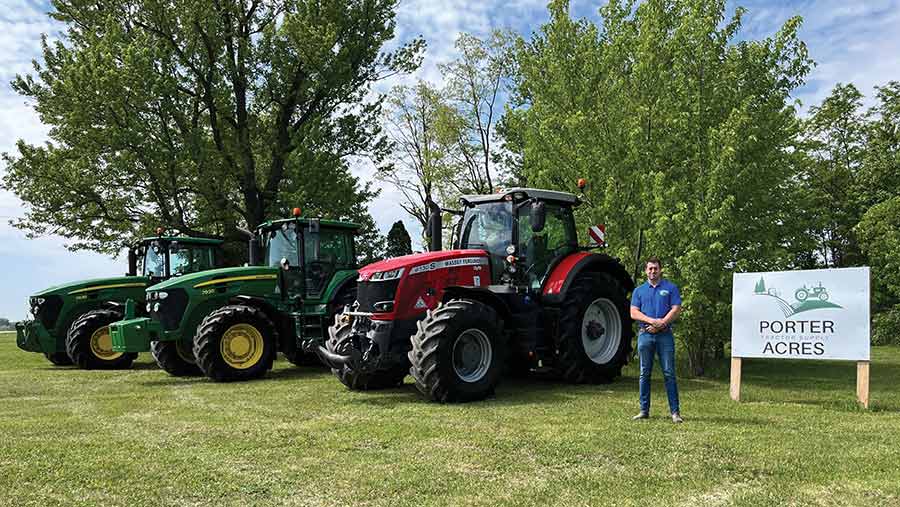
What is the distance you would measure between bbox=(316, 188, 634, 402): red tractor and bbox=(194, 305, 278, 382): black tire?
7.31 feet

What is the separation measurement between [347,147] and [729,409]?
17.7m

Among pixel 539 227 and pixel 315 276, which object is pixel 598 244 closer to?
pixel 539 227

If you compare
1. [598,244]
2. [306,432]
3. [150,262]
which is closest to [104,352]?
[150,262]

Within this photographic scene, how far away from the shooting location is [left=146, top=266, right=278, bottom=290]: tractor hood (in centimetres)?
1084

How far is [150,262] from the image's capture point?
46.0 ft

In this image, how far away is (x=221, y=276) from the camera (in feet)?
36.7

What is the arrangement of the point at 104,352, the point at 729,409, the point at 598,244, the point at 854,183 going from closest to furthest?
the point at 729,409 → the point at 598,244 → the point at 104,352 → the point at 854,183

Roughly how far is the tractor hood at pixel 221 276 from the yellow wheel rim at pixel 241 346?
42.1 inches

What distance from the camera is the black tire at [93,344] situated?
1267 centimetres

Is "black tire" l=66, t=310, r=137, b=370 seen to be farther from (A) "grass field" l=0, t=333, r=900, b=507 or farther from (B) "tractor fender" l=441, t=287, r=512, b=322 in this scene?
(B) "tractor fender" l=441, t=287, r=512, b=322

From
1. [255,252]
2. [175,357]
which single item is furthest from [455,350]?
[175,357]

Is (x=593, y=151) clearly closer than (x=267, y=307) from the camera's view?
No

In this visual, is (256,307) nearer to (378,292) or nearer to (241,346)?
(241,346)

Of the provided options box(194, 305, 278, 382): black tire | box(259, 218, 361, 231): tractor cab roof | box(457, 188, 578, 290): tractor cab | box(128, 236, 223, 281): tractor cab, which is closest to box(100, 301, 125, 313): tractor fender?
box(128, 236, 223, 281): tractor cab
